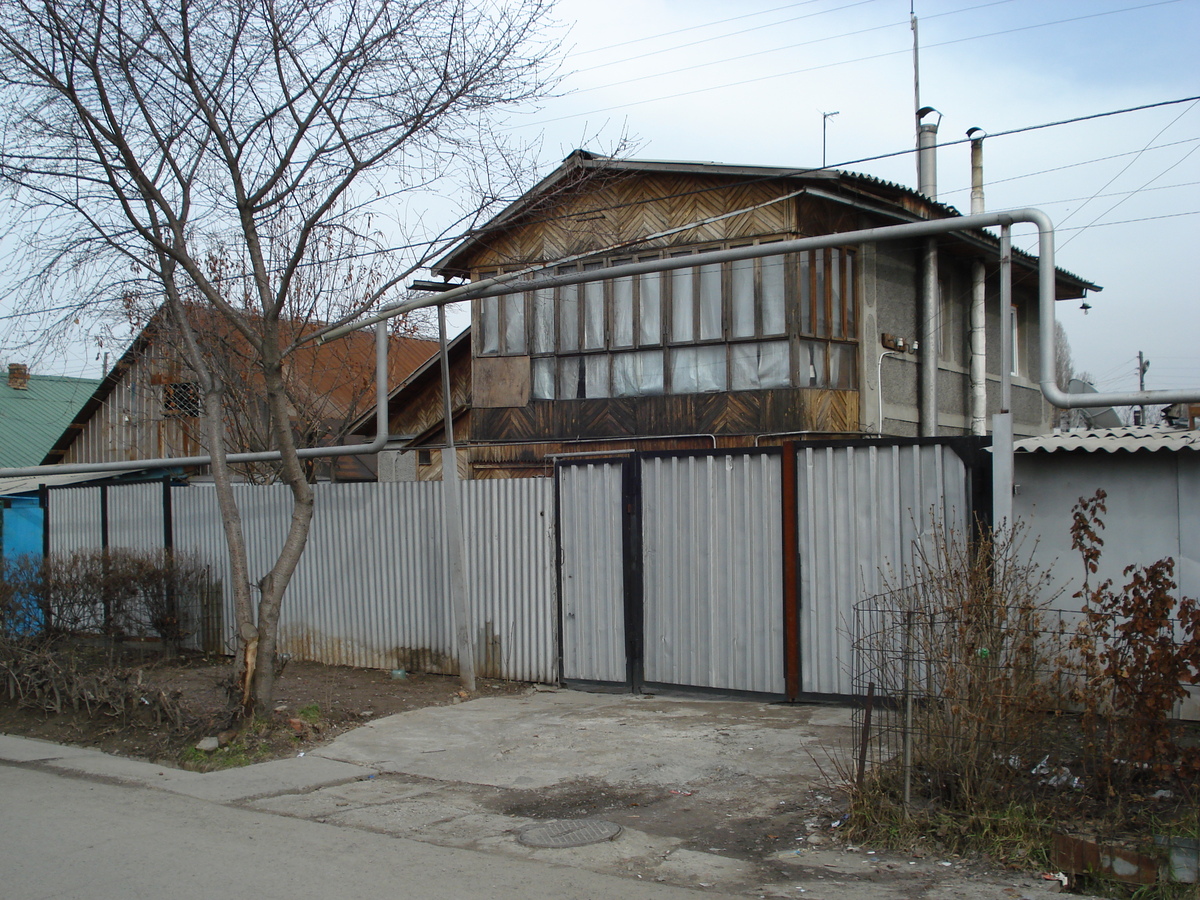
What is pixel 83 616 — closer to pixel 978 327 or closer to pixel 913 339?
pixel 913 339

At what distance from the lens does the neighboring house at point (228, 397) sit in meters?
18.9

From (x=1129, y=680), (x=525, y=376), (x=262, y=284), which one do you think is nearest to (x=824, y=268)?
(x=525, y=376)

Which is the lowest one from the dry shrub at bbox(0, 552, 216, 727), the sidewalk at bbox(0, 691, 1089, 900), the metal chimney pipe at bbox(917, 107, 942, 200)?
the sidewalk at bbox(0, 691, 1089, 900)

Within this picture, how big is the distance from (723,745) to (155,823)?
398 cm

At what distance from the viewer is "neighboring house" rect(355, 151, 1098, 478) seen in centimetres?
1406

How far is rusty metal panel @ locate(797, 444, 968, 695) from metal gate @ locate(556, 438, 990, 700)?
0.04 feet

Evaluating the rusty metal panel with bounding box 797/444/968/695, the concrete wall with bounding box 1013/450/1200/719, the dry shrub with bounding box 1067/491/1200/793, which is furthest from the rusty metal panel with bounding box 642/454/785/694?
the dry shrub with bounding box 1067/491/1200/793

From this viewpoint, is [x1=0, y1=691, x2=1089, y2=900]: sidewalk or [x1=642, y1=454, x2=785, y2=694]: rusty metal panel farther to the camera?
[x1=642, y1=454, x2=785, y2=694]: rusty metal panel

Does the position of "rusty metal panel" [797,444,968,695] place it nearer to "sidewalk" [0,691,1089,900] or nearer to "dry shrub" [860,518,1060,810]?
"sidewalk" [0,691,1089,900]

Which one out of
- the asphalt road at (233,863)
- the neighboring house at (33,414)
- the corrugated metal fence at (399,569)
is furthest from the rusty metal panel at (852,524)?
the neighboring house at (33,414)

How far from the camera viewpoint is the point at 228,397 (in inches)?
774

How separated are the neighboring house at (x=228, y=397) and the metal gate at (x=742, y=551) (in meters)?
6.93

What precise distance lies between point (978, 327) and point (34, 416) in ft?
94.6

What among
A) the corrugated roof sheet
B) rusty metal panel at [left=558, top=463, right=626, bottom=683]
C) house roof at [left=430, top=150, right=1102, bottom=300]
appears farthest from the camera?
house roof at [left=430, top=150, right=1102, bottom=300]
